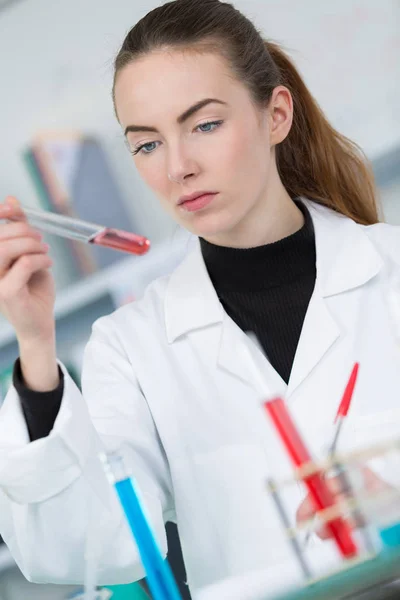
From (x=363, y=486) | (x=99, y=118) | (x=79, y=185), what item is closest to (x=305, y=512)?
(x=363, y=486)

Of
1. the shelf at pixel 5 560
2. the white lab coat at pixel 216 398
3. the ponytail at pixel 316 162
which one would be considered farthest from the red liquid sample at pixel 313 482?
the shelf at pixel 5 560

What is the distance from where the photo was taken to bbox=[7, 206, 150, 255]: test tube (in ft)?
2.59

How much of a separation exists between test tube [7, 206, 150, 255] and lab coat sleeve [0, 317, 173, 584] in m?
0.14

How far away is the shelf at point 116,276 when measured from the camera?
2.04 meters

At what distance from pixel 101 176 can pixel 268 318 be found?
1.12 metres

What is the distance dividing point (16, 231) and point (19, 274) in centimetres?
4

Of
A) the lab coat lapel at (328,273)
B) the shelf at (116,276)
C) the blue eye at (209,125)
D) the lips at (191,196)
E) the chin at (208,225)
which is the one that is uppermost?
the shelf at (116,276)

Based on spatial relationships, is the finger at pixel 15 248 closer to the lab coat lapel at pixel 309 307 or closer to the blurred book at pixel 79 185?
the lab coat lapel at pixel 309 307

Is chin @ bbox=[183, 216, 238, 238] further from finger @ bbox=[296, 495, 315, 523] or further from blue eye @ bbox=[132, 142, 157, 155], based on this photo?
finger @ bbox=[296, 495, 315, 523]

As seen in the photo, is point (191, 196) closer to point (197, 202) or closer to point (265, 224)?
point (197, 202)

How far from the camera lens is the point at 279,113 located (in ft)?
4.02

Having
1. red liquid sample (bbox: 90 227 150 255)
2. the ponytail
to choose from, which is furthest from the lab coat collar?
red liquid sample (bbox: 90 227 150 255)

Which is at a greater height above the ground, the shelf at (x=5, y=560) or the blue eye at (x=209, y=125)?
the blue eye at (x=209, y=125)

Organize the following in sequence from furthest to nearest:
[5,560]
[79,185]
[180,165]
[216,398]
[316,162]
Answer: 1. [79,185]
2. [5,560]
3. [316,162]
4. [216,398]
5. [180,165]
